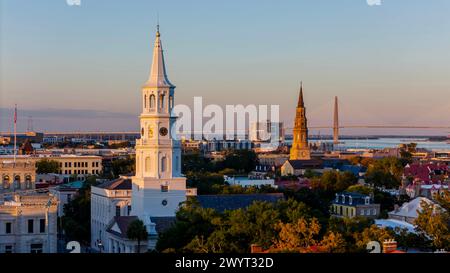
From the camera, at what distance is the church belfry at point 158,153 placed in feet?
158

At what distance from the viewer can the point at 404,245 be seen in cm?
3362

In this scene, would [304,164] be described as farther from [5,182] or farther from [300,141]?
[5,182]

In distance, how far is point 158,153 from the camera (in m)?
48.6

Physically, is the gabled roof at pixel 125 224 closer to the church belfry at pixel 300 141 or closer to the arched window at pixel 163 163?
the arched window at pixel 163 163

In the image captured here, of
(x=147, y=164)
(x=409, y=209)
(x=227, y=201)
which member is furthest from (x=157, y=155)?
(x=409, y=209)

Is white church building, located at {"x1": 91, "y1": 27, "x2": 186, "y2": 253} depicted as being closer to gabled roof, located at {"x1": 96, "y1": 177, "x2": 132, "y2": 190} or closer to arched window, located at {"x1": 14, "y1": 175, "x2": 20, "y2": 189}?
gabled roof, located at {"x1": 96, "y1": 177, "x2": 132, "y2": 190}

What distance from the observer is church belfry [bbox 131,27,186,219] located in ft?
158

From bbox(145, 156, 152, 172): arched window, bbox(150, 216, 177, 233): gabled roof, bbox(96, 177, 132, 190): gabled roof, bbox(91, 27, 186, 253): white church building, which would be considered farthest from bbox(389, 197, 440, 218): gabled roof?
bbox(96, 177, 132, 190): gabled roof

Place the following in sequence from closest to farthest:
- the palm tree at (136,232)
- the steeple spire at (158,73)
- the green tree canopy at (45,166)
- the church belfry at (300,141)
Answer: the palm tree at (136,232), the steeple spire at (158,73), the green tree canopy at (45,166), the church belfry at (300,141)

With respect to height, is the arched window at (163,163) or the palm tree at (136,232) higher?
the arched window at (163,163)

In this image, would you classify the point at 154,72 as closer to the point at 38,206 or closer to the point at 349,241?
the point at 38,206

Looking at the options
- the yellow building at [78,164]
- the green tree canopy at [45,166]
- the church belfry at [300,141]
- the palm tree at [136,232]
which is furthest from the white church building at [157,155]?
the church belfry at [300,141]

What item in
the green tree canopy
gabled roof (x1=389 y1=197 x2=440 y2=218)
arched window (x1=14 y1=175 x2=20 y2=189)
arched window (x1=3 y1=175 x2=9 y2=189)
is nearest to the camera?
gabled roof (x1=389 y1=197 x2=440 y2=218)
